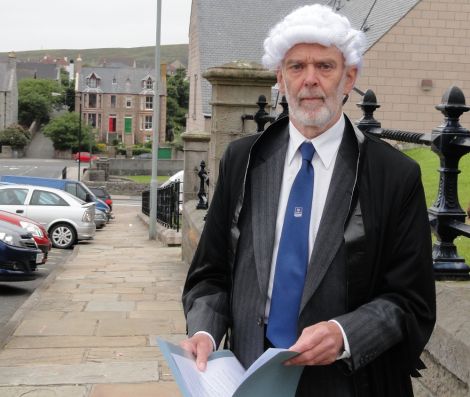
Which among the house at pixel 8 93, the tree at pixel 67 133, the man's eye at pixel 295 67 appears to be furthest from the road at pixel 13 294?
the house at pixel 8 93

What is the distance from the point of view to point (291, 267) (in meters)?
2.29

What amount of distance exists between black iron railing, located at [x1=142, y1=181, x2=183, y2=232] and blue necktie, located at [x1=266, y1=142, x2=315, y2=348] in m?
15.1

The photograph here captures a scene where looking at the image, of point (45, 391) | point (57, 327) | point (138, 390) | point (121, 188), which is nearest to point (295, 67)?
point (138, 390)

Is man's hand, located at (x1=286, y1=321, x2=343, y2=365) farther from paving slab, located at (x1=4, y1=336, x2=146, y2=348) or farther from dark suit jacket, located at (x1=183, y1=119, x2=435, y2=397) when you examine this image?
paving slab, located at (x1=4, y1=336, x2=146, y2=348)

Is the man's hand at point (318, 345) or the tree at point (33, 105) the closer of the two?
the man's hand at point (318, 345)

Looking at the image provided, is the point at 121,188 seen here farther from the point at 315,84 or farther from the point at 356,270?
the point at 356,270

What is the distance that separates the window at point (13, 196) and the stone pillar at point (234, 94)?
1248cm

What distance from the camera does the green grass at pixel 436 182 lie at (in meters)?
6.90

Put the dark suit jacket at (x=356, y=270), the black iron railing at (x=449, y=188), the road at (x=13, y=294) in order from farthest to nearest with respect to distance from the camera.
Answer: the road at (x=13, y=294) < the black iron railing at (x=449, y=188) < the dark suit jacket at (x=356, y=270)

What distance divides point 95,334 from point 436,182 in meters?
6.12

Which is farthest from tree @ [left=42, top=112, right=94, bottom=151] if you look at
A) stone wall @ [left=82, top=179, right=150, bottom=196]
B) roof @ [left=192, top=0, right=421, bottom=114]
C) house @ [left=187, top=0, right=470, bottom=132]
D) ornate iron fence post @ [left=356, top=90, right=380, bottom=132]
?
ornate iron fence post @ [left=356, top=90, right=380, bottom=132]

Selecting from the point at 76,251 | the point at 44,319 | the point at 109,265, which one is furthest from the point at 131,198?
the point at 44,319

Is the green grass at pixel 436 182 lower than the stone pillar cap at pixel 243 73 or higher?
lower

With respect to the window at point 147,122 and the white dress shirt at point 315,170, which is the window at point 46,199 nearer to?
the white dress shirt at point 315,170
